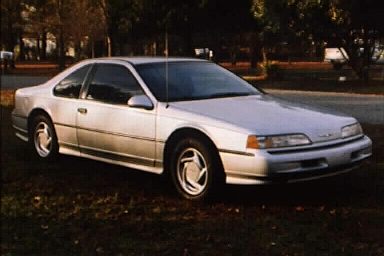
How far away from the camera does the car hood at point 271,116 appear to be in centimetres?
549

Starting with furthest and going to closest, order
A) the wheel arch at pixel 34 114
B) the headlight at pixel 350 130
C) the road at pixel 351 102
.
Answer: the road at pixel 351 102 < the wheel arch at pixel 34 114 < the headlight at pixel 350 130

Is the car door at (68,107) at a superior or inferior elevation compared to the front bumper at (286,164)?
superior

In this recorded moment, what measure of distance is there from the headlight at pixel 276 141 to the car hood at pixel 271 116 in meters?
0.05

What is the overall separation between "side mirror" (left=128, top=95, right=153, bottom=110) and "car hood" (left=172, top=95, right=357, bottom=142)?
0.79 feet

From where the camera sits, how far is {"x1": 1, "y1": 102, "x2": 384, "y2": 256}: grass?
4.44 m

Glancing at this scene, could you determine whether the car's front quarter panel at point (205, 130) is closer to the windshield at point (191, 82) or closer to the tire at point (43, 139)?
the windshield at point (191, 82)

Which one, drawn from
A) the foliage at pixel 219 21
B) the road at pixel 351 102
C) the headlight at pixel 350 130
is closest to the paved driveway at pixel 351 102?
the road at pixel 351 102

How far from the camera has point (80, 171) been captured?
6.97 meters

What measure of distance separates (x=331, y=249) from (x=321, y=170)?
120 centimetres

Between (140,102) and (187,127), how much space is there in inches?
24.3

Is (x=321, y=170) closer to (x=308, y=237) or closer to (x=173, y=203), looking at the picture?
(x=308, y=237)

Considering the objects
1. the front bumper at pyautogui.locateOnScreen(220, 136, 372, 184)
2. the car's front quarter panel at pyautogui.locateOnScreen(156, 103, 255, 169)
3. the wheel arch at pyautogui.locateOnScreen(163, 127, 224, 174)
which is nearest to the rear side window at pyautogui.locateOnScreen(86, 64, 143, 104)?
the car's front quarter panel at pyautogui.locateOnScreen(156, 103, 255, 169)

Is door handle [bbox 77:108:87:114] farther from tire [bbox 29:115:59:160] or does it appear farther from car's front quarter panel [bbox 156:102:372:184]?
car's front quarter panel [bbox 156:102:372:184]

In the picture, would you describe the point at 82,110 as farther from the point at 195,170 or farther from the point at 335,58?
the point at 335,58
